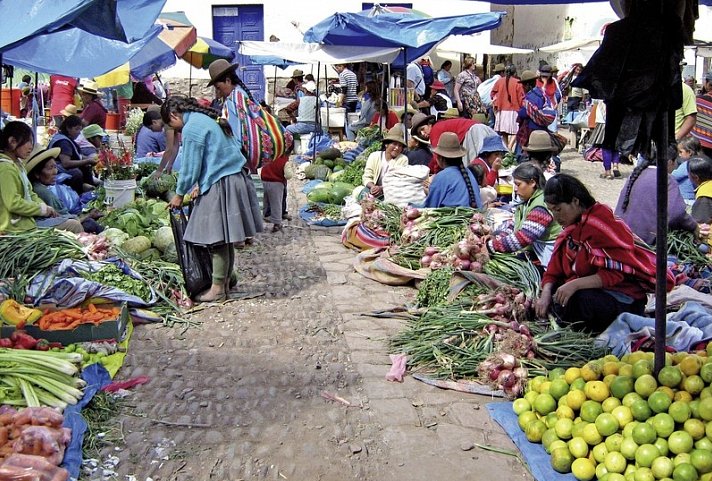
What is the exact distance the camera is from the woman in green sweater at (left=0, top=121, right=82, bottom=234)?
6.33 metres

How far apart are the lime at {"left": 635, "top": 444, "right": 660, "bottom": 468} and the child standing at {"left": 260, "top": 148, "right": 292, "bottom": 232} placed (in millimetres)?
6658

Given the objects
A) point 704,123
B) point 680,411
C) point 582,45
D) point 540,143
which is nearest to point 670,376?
point 680,411

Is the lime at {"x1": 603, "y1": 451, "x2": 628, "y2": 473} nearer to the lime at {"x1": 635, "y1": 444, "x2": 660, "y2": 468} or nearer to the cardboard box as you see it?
the lime at {"x1": 635, "y1": 444, "x2": 660, "y2": 468}

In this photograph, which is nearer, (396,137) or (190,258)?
(190,258)

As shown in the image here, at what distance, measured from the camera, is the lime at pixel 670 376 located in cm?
380

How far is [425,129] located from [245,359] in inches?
233

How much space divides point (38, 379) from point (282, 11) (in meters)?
20.3

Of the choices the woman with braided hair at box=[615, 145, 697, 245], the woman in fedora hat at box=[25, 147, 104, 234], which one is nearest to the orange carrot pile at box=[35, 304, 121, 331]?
the woman in fedora hat at box=[25, 147, 104, 234]

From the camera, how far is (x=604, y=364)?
4277 millimetres

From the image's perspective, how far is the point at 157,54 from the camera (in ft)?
40.8

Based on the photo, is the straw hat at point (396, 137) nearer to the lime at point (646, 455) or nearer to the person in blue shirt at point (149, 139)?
the person in blue shirt at point (149, 139)

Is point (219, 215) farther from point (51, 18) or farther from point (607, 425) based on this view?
point (607, 425)

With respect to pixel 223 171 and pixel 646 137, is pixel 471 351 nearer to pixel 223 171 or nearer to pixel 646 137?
pixel 646 137

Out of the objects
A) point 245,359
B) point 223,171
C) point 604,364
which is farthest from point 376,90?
point 604,364
